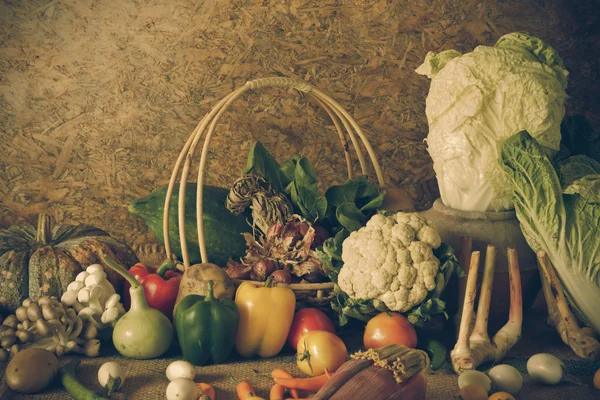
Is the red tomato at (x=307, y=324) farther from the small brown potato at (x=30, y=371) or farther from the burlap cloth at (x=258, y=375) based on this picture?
the small brown potato at (x=30, y=371)

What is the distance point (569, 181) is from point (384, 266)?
2.35 feet

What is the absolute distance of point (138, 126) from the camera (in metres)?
3.31

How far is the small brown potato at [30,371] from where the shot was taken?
6.50ft

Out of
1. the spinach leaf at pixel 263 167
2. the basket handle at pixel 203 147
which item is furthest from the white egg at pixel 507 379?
the spinach leaf at pixel 263 167

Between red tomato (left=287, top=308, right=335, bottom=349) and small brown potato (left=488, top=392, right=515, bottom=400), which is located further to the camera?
red tomato (left=287, top=308, right=335, bottom=349)

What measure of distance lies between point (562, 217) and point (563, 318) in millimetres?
355

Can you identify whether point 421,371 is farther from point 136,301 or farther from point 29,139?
point 29,139

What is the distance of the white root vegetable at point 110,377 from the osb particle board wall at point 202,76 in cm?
147

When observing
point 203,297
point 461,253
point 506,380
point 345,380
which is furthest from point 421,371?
point 203,297

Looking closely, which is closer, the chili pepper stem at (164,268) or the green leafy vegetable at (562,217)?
the green leafy vegetable at (562,217)

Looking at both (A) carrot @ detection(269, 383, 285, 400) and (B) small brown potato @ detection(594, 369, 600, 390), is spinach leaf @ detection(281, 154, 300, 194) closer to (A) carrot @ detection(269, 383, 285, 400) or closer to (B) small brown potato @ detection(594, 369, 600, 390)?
(A) carrot @ detection(269, 383, 285, 400)

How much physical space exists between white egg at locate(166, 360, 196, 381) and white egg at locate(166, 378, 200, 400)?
0.28 feet

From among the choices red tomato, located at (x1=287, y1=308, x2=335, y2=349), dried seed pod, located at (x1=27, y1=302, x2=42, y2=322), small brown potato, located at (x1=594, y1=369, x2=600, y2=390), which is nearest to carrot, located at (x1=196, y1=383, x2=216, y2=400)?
red tomato, located at (x1=287, y1=308, x2=335, y2=349)

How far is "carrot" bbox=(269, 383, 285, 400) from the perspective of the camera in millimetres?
1969
